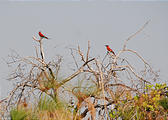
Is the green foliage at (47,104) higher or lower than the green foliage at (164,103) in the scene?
higher

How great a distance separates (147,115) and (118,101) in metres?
0.25

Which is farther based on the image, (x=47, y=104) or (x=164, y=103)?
(x=47, y=104)

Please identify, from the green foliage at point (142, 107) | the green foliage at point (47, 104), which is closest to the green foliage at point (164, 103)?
the green foliage at point (142, 107)

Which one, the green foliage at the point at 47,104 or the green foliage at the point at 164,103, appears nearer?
the green foliage at the point at 164,103

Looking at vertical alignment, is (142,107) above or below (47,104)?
below

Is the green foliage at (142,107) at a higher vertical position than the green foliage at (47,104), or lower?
lower

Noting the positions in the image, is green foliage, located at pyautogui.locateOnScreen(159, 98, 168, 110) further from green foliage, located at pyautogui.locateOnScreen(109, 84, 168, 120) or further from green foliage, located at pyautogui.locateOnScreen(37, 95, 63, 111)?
green foliage, located at pyautogui.locateOnScreen(37, 95, 63, 111)

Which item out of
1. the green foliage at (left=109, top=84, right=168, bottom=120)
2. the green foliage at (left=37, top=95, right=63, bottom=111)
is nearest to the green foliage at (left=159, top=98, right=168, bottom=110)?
the green foliage at (left=109, top=84, right=168, bottom=120)

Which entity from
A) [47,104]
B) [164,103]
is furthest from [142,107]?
[47,104]

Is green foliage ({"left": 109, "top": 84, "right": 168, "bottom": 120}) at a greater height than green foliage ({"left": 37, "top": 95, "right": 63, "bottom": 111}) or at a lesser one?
lesser

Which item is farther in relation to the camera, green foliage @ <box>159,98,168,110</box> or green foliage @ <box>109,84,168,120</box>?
green foliage @ <box>109,84,168,120</box>

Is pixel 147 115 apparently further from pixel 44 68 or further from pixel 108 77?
pixel 44 68

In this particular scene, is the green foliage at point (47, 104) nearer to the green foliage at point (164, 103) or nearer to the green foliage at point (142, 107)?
the green foliage at point (142, 107)

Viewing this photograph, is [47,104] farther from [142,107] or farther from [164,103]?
[164,103]
